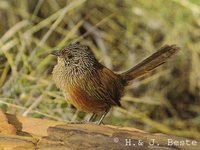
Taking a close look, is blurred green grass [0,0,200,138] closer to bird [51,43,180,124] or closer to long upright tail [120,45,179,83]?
long upright tail [120,45,179,83]

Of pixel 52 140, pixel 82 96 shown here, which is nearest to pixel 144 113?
pixel 82 96

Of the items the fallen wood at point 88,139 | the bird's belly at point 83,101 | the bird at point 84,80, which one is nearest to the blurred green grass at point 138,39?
→ the bird at point 84,80

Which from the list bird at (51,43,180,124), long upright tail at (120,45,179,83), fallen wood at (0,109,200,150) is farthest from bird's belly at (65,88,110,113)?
long upright tail at (120,45,179,83)

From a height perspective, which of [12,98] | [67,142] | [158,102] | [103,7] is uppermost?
[103,7]

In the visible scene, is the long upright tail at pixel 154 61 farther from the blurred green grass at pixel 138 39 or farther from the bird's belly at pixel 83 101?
the blurred green grass at pixel 138 39

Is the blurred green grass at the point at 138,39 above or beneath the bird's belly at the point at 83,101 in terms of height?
above

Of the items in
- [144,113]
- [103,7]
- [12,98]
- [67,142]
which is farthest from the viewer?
[103,7]

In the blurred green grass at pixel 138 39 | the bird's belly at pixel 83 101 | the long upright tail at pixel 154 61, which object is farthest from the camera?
the blurred green grass at pixel 138 39

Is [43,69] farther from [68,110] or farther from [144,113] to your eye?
[144,113]
